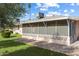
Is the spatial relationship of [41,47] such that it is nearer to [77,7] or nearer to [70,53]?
[70,53]

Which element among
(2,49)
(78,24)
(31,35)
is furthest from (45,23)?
(2,49)

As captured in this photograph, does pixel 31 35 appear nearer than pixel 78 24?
No

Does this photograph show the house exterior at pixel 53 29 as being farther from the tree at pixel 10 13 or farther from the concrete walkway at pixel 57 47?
the tree at pixel 10 13

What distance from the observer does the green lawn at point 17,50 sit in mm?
4684

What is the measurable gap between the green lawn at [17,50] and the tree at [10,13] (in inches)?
14.1

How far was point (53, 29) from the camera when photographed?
15.5ft

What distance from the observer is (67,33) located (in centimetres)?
466

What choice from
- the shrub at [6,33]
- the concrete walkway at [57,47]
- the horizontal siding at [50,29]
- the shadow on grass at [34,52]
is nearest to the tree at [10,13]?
the shrub at [6,33]

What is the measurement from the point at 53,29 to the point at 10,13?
1.01m

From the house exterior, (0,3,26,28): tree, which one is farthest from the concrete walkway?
(0,3,26,28): tree

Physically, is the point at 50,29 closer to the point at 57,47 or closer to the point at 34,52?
the point at 57,47

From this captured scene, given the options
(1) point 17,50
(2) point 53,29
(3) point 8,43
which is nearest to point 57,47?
(2) point 53,29

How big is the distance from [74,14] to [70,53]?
2.78 feet

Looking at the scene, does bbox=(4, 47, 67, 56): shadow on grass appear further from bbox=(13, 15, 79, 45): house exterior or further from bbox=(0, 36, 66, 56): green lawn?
bbox=(13, 15, 79, 45): house exterior
